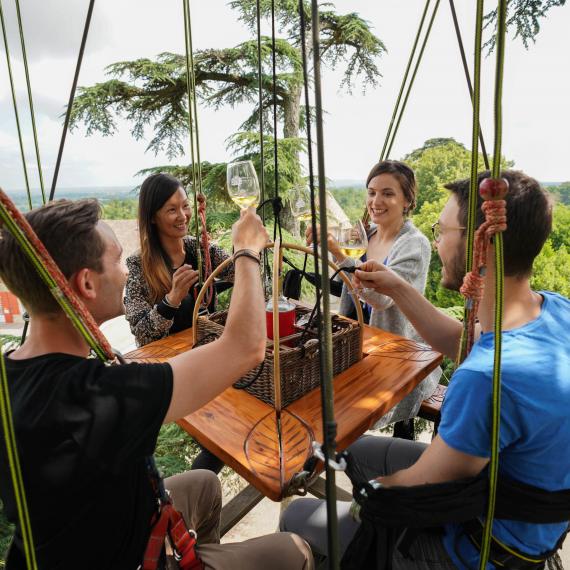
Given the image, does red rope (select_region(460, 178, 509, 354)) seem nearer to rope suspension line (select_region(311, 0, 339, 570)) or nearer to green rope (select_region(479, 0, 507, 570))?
green rope (select_region(479, 0, 507, 570))

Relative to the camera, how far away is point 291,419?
127cm

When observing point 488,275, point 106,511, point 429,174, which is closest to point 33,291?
point 106,511

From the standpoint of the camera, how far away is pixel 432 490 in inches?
35.5

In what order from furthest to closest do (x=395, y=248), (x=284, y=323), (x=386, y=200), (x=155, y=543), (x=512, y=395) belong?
(x=386, y=200) → (x=395, y=248) → (x=284, y=323) → (x=155, y=543) → (x=512, y=395)

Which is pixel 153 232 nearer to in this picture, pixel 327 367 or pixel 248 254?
pixel 248 254

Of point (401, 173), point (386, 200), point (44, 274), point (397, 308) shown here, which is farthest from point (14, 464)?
point (401, 173)

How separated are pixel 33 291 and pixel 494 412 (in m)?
1.00

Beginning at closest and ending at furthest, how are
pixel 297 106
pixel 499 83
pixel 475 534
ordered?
1. pixel 499 83
2. pixel 475 534
3. pixel 297 106

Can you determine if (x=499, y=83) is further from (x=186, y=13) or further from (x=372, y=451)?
(x=372, y=451)

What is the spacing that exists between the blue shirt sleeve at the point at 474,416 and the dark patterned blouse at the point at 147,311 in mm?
1484

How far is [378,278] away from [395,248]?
71cm

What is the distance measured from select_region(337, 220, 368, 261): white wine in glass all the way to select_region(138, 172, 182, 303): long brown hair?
3.71 ft

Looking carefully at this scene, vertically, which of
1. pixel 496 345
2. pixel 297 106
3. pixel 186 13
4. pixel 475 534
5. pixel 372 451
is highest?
pixel 297 106

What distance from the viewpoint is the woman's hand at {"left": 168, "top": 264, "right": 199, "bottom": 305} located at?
1.98 metres
